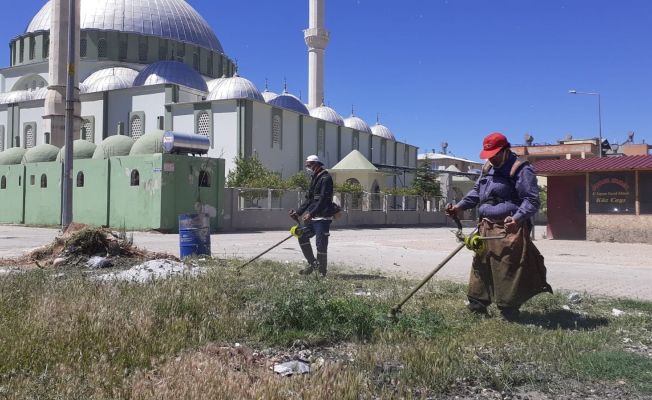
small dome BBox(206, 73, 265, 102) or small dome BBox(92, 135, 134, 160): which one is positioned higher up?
small dome BBox(206, 73, 265, 102)

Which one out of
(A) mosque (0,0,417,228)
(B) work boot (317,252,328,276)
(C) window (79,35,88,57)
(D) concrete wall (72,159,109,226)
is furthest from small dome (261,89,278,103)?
(B) work boot (317,252,328,276)

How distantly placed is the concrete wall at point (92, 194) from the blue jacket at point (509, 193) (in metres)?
19.9

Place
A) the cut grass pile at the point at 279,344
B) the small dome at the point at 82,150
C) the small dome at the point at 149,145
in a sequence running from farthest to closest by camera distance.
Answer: the small dome at the point at 82,150, the small dome at the point at 149,145, the cut grass pile at the point at 279,344

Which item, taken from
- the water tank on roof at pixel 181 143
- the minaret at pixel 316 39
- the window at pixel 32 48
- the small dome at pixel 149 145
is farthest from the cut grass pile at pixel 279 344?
the window at pixel 32 48

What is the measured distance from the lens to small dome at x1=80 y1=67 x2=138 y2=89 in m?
47.4

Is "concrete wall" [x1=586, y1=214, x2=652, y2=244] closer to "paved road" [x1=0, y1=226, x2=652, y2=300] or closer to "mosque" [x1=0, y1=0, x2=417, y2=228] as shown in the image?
"paved road" [x1=0, y1=226, x2=652, y2=300]

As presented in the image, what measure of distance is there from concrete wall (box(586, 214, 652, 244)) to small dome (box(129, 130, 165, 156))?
16550mm

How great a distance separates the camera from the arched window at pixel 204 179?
2249cm

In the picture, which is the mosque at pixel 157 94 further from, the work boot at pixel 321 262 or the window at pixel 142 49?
the work boot at pixel 321 262

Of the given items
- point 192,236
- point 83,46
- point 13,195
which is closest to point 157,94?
point 83,46

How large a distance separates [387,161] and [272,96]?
1303 cm

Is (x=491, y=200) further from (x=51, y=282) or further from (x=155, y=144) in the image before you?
(x=155, y=144)

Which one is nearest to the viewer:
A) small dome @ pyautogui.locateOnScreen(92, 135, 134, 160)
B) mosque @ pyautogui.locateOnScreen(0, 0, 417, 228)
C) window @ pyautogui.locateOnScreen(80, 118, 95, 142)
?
small dome @ pyautogui.locateOnScreen(92, 135, 134, 160)

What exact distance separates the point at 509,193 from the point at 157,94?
40516mm
